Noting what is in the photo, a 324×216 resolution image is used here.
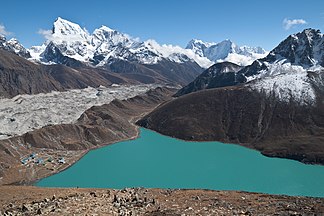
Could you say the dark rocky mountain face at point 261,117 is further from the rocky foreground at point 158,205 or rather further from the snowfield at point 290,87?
the rocky foreground at point 158,205

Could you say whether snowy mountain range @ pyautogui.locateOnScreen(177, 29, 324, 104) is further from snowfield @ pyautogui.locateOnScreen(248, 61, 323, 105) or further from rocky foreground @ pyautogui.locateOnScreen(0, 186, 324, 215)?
rocky foreground @ pyautogui.locateOnScreen(0, 186, 324, 215)

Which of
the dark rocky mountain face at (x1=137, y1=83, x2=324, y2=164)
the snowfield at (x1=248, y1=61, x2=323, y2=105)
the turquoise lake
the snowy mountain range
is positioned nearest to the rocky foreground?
the turquoise lake

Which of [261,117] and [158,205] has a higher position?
[261,117]

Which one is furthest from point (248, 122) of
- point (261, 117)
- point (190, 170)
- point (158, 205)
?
point (158, 205)

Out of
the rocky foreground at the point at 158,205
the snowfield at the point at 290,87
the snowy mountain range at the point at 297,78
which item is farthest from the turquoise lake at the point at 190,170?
the rocky foreground at the point at 158,205

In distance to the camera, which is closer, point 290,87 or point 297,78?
point 290,87

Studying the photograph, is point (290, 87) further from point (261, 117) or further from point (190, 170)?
point (190, 170)
